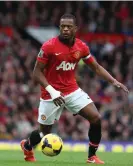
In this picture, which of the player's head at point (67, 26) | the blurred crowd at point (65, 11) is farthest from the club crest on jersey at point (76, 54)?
the blurred crowd at point (65, 11)

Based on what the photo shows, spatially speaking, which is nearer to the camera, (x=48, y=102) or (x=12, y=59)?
(x=48, y=102)

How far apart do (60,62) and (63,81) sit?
1.15 feet

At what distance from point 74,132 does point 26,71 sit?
361 cm

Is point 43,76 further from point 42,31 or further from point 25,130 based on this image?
point 42,31

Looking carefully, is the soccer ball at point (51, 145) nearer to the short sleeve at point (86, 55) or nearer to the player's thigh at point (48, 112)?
the player's thigh at point (48, 112)

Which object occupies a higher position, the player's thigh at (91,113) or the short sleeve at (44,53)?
the short sleeve at (44,53)

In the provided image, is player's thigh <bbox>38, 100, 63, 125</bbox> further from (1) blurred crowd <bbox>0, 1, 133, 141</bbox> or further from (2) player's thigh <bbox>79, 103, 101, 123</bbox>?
(1) blurred crowd <bbox>0, 1, 133, 141</bbox>

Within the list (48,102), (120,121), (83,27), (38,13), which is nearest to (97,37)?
(83,27)

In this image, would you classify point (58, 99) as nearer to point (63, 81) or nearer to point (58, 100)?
point (58, 100)

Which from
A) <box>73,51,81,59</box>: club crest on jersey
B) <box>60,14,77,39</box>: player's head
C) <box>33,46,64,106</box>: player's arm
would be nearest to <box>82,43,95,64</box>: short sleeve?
<box>73,51,81,59</box>: club crest on jersey

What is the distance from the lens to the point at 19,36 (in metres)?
27.2

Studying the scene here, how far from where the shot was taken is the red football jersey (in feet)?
38.2

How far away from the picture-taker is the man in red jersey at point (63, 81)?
38.0 ft

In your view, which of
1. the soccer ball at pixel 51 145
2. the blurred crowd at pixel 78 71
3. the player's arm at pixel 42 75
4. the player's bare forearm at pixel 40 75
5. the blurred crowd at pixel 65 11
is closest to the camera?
the soccer ball at pixel 51 145
